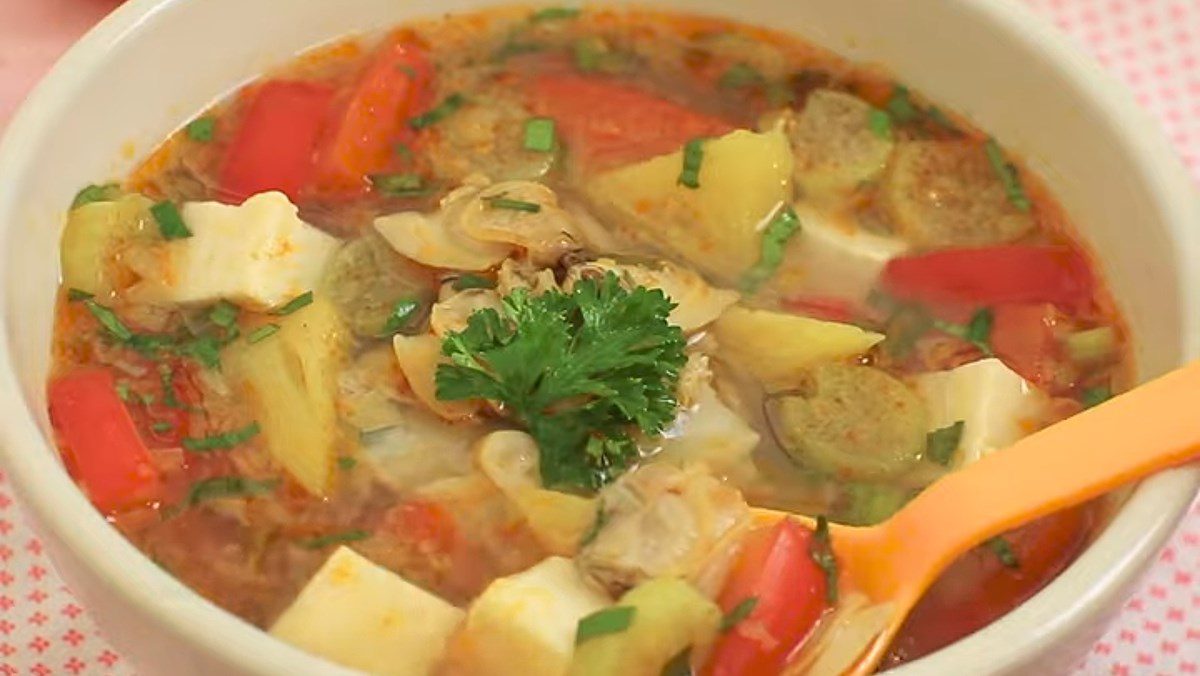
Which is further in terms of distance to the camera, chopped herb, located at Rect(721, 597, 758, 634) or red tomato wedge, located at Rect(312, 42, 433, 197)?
red tomato wedge, located at Rect(312, 42, 433, 197)

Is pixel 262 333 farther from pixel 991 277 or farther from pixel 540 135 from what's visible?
pixel 991 277

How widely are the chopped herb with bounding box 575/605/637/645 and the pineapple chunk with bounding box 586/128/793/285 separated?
479 mm

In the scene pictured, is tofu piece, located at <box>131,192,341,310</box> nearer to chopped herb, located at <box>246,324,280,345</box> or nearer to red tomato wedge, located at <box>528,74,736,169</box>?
chopped herb, located at <box>246,324,280,345</box>

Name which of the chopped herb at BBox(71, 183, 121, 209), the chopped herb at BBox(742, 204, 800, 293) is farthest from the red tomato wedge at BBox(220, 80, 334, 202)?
the chopped herb at BBox(742, 204, 800, 293)

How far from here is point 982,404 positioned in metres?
1.43

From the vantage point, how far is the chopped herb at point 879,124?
1.73m

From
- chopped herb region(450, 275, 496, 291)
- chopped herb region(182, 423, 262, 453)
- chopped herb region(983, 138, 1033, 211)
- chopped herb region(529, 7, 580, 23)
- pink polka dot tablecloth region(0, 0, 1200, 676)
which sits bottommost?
pink polka dot tablecloth region(0, 0, 1200, 676)

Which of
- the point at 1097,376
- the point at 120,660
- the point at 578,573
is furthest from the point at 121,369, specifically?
the point at 1097,376

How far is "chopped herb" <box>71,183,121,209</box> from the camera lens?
1.57 m

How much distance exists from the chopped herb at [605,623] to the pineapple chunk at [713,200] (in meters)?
0.48

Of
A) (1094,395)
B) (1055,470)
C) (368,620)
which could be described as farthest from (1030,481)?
(368,620)

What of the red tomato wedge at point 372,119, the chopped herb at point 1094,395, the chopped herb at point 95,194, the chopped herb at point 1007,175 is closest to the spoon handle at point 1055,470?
the chopped herb at point 1094,395

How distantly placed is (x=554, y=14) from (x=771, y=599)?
0.86 metres

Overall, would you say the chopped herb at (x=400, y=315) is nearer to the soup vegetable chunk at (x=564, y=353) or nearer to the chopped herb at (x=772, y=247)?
the soup vegetable chunk at (x=564, y=353)
